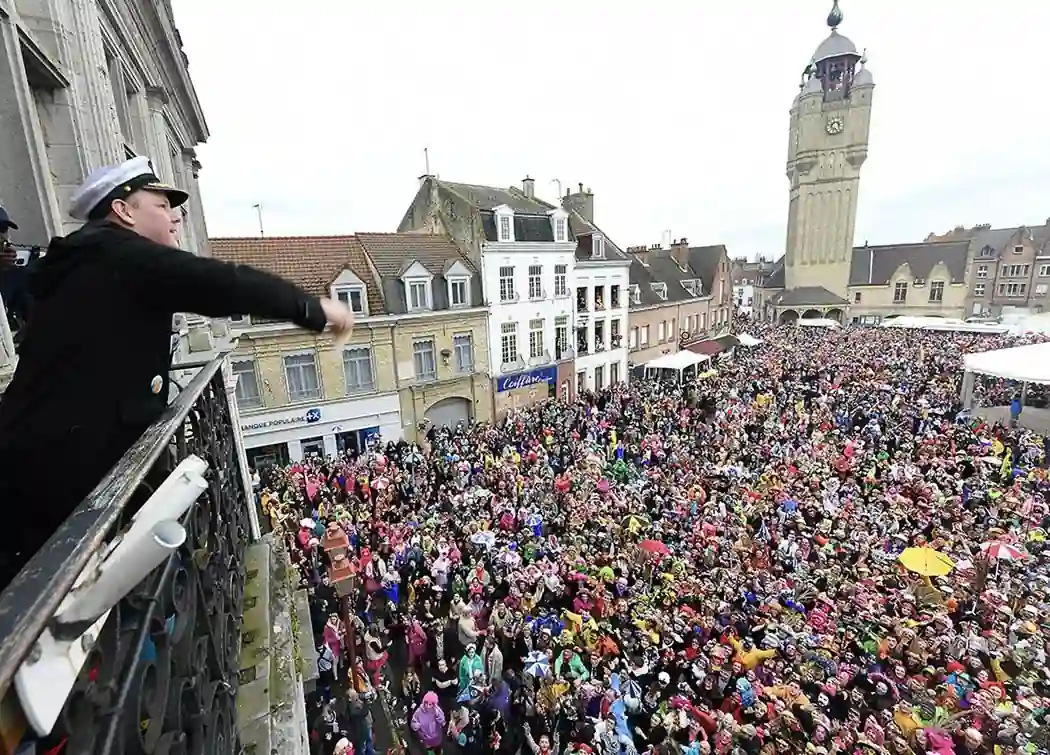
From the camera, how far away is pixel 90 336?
1651mm

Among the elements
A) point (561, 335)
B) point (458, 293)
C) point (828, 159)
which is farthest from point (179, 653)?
point (828, 159)

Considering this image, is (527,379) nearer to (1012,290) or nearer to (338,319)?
(338,319)

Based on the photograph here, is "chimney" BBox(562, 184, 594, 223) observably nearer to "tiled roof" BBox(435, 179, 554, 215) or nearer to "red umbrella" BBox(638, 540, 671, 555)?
"tiled roof" BBox(435, 179, 554, 215)

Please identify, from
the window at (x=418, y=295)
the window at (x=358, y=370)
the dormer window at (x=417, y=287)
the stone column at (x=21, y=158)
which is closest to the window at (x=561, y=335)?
Answer: the dormer window at (x=417, y=287)

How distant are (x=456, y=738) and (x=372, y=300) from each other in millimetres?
16523

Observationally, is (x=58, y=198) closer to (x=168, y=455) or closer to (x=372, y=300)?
(x=168, y=455)

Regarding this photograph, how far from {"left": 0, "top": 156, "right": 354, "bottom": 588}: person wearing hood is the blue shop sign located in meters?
22.7

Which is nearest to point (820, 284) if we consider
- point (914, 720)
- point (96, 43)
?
point (914, 720)

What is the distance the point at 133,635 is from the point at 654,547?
432 inches

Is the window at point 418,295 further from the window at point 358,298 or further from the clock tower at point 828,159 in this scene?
the clock tower at point 828,159

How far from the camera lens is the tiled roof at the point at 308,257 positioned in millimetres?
19594

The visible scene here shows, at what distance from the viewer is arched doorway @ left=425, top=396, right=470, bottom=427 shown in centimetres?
2291

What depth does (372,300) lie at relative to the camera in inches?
830

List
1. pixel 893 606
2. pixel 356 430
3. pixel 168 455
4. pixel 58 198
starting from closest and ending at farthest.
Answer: pixel 168 455, pixel 58 198, pixel 893 606, pixel 356 430
